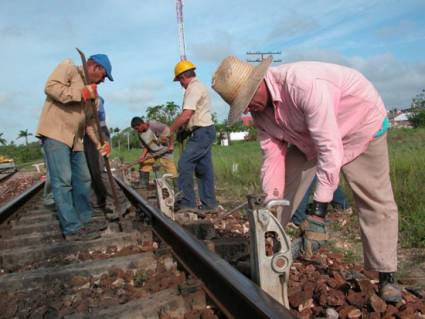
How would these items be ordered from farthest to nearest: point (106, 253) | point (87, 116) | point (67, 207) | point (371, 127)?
point (87, 116) → point (67, 207) → point (106, 253) → point (371, 127)

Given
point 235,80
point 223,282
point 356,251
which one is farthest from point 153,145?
point 223,282

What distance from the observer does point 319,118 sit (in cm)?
225

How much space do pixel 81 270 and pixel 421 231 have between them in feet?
9.17

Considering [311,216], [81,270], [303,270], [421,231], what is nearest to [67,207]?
[81,270]

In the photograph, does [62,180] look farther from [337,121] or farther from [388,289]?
[388,289]

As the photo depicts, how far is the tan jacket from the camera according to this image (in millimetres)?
4203

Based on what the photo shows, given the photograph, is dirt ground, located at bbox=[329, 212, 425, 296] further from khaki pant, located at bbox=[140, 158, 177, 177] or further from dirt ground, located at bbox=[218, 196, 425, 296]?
khaki pant, located at bbox=[140, 158, 177, 177]

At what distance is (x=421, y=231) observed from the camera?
3.88 meters

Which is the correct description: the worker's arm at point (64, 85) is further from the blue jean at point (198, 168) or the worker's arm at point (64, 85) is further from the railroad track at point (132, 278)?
the blue jean at point (198, 168)

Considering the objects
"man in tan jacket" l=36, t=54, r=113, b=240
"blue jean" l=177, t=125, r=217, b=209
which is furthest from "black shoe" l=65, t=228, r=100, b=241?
"blue jean" l=177, t=125, r=217, b=209

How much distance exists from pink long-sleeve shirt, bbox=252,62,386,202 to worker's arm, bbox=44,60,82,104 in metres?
2.07

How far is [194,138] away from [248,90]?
3202 mm

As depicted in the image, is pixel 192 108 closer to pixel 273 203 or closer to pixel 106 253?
pixel 106 253

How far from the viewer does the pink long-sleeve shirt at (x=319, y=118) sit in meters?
2.26
